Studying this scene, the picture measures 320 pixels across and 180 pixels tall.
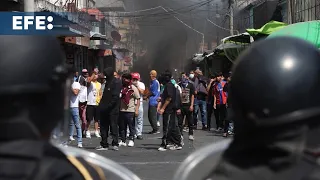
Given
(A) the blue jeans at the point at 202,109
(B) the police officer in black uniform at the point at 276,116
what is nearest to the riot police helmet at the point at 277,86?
(B) the police officer in black uniform at the point at 276,116

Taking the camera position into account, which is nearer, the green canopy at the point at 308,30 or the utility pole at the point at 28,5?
the green canopy at the point at 308,30

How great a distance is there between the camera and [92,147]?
10.1 meters

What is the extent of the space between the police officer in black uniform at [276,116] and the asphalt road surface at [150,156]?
4622 millimetres

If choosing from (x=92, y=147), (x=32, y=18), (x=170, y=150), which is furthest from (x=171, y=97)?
(x=32, y=18)

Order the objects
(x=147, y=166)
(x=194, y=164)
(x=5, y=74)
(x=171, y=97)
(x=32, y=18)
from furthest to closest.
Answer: (x=32, y=18)
(x=171, y=97)
(x=147, y=166)
(x=194, y=164)
(x=5, y=74)

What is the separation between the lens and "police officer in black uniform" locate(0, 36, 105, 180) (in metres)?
1.50

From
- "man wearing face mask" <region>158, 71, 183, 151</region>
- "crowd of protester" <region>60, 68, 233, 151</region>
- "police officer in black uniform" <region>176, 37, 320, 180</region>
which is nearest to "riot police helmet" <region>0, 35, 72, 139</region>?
"police officer in black uniform" <region>176, 37, 320, 180</region>

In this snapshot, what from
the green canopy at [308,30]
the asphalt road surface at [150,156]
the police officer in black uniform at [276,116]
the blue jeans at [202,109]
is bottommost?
the asphalt road surface at [150,156]

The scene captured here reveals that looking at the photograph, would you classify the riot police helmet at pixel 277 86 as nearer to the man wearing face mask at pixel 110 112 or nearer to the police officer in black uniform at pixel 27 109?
the police officer in black uniform at pixel 27 109

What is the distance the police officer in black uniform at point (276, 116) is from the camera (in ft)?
5.05

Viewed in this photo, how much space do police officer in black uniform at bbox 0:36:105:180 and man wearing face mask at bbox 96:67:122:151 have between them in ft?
27.1

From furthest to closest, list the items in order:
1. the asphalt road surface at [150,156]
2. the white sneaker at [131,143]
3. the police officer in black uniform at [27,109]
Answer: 1. the white sneaker at [131,143]
2. the asphalt road surface at [150,156]
3. the police officer in black uniform at [27,109]

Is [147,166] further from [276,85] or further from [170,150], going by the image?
[276,85]

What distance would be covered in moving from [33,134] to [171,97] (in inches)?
324
